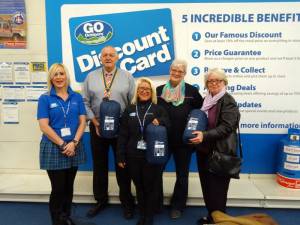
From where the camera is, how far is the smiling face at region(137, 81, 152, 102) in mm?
2557

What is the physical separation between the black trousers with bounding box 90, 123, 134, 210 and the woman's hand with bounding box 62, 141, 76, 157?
0.42 meters

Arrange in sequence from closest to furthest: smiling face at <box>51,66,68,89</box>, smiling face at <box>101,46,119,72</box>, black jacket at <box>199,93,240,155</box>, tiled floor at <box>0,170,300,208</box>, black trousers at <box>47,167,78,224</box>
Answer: black jacket at <box>199,93,240,155</box>, smiling face at <box>51,66,68,89</box>, black trousers at <box>47,167,78,224</box>, smiling face at <box>101,46,119,72</box>, tiled floor at <box>0,170,300,208</box>

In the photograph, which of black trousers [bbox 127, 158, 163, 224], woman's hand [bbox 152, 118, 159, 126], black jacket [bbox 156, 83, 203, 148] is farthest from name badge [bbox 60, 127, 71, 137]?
black jacket [bbox 156, 83, 203, 148]

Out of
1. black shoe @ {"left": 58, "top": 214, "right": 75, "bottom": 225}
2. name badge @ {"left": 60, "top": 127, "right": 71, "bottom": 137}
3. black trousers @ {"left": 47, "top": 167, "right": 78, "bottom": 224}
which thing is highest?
name badge @ {"left": 60, "top": 127, "right": 71, "bottom": 137}

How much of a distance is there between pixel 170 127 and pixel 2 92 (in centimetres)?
217

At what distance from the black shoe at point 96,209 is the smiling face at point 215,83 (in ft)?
5.14

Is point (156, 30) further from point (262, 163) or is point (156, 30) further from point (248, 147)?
point (262, 163)

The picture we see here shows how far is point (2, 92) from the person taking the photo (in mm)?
3686

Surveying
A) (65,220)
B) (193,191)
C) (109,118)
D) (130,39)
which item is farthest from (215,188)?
(130,39)

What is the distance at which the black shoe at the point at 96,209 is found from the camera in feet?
9.83

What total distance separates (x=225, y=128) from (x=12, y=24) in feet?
8.75

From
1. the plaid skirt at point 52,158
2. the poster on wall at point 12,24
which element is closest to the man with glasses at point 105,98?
the plaid skirt at point 52,158

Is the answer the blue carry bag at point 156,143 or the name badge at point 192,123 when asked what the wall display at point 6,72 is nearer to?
the blue carry bag at point 156,143

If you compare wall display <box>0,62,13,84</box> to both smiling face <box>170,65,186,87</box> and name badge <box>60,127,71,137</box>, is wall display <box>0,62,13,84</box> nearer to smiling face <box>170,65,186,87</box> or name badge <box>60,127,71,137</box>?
name badge <box>60,127,71,137</box>
